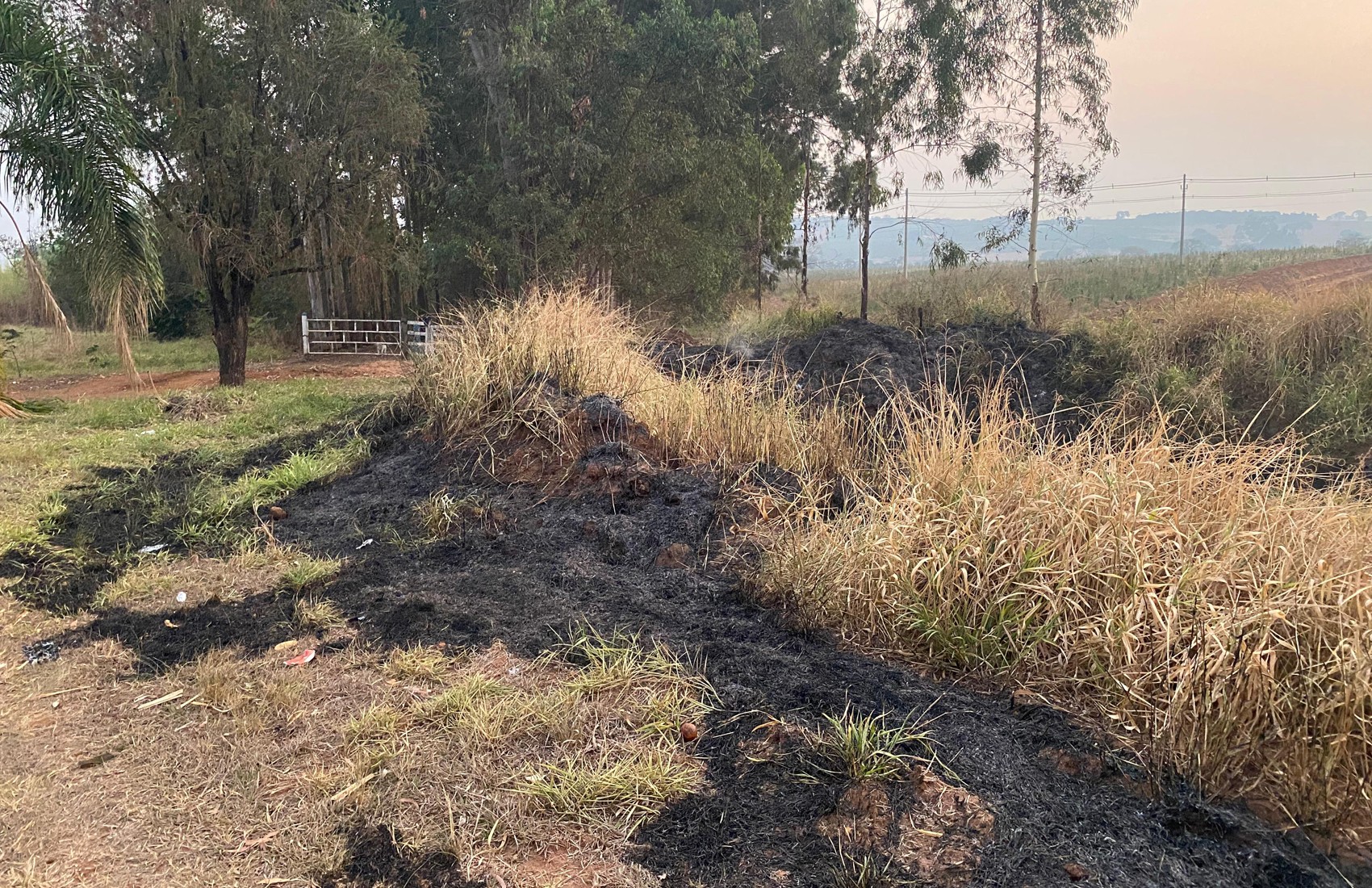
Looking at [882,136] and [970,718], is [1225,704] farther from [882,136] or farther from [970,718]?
[882,136]

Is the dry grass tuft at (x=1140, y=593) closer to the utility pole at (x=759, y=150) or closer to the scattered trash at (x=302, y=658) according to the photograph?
the scattered trash at (x=302, y=658)

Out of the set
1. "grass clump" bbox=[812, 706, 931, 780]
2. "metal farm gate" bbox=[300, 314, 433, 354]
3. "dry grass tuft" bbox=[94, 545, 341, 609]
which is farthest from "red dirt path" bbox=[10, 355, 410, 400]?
"grass clump" bbox=[812, 706, 931, 780]

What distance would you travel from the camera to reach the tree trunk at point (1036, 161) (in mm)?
13781

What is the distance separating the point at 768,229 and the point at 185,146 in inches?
549

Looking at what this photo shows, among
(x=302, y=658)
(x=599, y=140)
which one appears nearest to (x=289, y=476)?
(x=302, y=658)

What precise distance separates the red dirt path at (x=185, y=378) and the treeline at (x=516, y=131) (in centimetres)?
130

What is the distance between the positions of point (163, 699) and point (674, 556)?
7.80ft

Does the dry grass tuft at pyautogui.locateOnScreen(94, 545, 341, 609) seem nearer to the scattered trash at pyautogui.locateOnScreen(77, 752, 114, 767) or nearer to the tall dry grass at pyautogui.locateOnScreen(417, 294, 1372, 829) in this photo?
the scattered trash at pyautogui.locateOnScreen(77, 752, 114, 767)

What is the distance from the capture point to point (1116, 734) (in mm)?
2611

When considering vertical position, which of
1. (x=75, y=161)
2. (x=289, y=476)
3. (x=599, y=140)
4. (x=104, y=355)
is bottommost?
(x=289, y=476)

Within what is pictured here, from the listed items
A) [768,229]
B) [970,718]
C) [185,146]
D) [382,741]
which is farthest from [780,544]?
[768,229]

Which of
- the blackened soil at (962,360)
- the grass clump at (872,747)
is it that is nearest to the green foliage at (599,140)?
the blackened soil at (962,360)

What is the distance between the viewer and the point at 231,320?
13.5 m

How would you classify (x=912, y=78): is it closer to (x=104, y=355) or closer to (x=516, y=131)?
(x=516, y=131)
